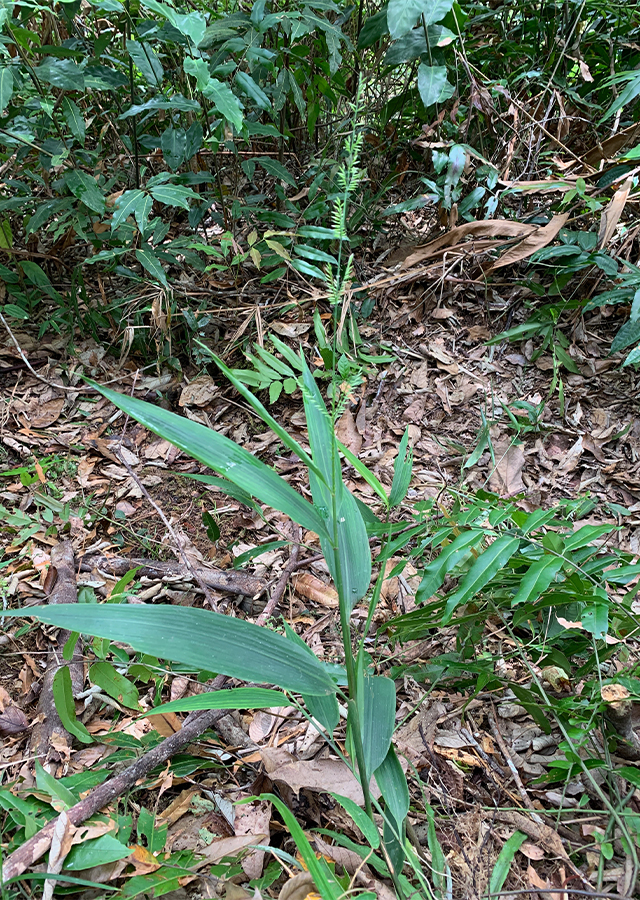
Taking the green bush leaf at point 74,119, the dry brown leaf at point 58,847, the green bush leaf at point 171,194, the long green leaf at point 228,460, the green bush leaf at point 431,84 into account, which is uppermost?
the green bush leaf at point 431,84

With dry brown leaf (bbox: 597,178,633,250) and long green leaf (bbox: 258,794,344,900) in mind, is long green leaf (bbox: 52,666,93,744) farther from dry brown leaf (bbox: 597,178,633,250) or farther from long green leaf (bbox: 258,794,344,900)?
dry brown leaf (bbox: 597,178,633,250)

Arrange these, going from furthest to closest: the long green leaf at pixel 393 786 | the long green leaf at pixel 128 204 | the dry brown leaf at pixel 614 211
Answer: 1. the dry brown leaf at pixel 614 211
2. the long green leaf at pixel 128 204
3. the long green leaf at pixel 393 786

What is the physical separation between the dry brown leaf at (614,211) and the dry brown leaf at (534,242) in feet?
0.36

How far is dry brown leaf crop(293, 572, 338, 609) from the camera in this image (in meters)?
1.24

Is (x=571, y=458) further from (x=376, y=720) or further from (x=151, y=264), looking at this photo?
(x=151, y=264)

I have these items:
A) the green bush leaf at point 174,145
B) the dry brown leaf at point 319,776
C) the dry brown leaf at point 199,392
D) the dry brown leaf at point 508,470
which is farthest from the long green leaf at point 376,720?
the green bush leaf at point 174,145

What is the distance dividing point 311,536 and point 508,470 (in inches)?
22.8

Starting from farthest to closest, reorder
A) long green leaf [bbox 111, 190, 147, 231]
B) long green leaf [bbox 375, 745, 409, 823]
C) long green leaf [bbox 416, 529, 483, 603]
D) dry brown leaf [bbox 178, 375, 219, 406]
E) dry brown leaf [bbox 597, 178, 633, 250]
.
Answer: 1. dry brown leaf [bbox 178, 375, 219, 406]
2. dry brown leaf [bbox 597, 178, 633, 250]
3. long green leaf [bbox 111, 190, 147, 231]
4. long green leaf [bbox 416, 529, 483, 603]
5. long green leaf [bbox 375, 745, 409, 823]

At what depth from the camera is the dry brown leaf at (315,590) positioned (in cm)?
124

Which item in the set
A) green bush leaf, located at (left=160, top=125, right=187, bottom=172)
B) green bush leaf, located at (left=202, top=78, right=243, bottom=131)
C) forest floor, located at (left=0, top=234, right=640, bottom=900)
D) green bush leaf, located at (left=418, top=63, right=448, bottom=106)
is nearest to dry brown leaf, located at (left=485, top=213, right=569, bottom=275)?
forest floor, located at (left=0, top=234, right=640, bottom=900)

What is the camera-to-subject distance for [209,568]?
129 cm

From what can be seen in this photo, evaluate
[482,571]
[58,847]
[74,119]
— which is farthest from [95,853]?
[74,119]

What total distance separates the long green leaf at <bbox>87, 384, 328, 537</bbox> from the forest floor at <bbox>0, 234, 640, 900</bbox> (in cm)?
18

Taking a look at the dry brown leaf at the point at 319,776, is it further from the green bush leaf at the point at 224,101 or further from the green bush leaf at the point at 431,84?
the green bush leaf at the point at 431,84
